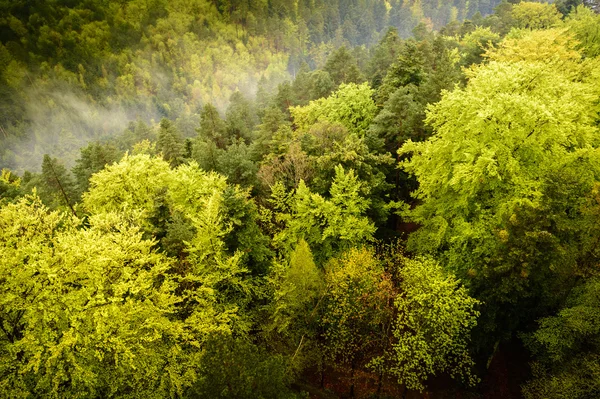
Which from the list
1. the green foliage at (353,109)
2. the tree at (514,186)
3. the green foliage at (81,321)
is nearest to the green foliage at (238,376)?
the green foliage at (81,321)

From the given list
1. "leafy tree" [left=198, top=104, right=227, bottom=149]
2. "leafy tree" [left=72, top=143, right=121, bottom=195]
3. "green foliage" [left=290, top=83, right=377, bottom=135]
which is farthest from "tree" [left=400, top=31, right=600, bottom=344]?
"leafy tree" [left=72, top=143, right=121, bottom=195]

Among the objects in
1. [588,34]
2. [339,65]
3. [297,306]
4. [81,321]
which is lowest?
[297,306]

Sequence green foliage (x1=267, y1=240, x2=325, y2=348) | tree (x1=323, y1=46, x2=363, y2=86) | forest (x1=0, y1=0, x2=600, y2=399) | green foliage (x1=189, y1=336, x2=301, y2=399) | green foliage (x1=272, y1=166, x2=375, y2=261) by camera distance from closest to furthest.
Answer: green foliage (x1=189, y1=336, x2=301, y2=399), forest (x1=0, y1=0, x2=600, y2=399), green foliage (x1=267, y1=240, x2=325, y2=348), green foliage (x1=272, y1=166, x2=375, y2=261), tree (x1=323, y1=46, x2=363, y2=86)

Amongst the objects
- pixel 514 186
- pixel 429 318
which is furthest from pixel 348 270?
pixel 514 186

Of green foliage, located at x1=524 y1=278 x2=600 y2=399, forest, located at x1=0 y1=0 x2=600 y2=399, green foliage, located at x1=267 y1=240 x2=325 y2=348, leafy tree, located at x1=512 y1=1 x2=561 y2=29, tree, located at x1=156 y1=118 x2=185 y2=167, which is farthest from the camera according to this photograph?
leafy tree, located at x1=512 y1=1 x2=561 y2=29

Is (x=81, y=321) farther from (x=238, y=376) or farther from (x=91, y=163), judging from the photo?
(x=91, y=163)

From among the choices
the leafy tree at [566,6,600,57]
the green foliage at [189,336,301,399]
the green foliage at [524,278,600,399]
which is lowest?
the green foliage at [524,278,600,399]

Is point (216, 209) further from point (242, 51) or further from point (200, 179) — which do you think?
point (242, 51)

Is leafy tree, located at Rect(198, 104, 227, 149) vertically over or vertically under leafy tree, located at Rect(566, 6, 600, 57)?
under

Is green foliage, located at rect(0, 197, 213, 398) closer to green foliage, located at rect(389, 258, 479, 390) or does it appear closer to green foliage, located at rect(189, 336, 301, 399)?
green foliage, located at rect(189, 336, 301, 399)

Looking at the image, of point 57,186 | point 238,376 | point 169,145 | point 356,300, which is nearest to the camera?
point 238,376

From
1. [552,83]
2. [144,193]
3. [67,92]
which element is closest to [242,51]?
[67,92]

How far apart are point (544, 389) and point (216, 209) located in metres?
19.2

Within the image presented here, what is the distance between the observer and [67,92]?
624 ft
